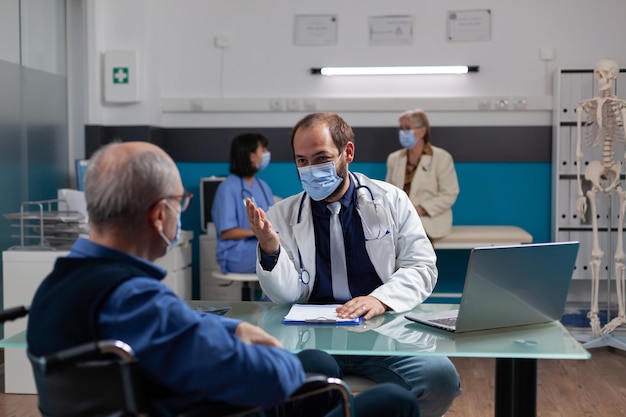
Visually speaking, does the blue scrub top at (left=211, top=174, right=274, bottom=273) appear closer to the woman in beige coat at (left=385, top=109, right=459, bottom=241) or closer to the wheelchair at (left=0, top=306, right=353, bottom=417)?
the woman in beige coat at (left=385, top=109, right=459, bottom=241)

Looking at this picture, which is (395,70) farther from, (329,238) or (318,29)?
(329,238)

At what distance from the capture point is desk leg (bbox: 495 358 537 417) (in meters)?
2.14

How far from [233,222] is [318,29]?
1695 mm

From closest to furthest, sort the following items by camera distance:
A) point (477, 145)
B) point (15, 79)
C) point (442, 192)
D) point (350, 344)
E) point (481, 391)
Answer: point (350, 344) < point (481, 391) < point (15, 79) < point (442, 192) < point (477, 145)

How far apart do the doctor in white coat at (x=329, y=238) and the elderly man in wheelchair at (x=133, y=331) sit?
0.96 meters

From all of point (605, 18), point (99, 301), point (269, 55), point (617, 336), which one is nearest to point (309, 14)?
point (269, 55)

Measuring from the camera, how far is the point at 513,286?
2.16m

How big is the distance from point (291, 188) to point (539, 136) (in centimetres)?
173

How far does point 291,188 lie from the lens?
6.04m

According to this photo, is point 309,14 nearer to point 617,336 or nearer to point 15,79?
point 15,79

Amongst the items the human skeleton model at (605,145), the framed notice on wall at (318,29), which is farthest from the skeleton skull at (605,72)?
the framed notice on wall at (318,29)

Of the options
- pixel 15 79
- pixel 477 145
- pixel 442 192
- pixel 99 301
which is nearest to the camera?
pixel 99 301

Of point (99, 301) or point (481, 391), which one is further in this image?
point (481, 391)

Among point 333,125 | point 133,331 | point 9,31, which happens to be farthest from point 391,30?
point 133,331
